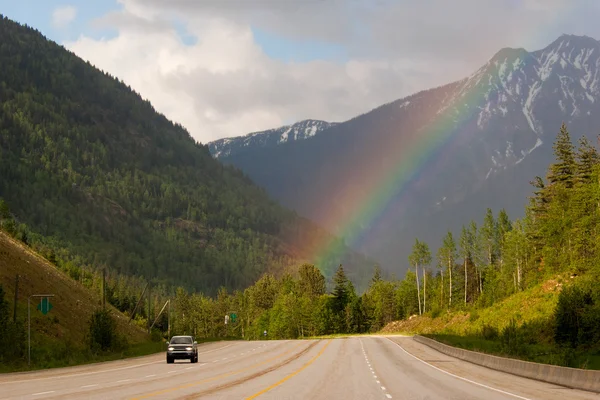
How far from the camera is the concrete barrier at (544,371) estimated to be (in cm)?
2893

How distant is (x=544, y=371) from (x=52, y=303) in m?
53.7

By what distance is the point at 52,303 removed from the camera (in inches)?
2908

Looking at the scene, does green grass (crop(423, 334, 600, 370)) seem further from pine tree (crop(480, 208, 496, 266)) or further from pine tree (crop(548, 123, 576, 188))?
pine tree (crop(480, 208, 496, 266))

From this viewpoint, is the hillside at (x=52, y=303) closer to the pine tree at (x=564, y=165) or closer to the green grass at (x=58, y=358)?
the green grass at (x=58, y=358)

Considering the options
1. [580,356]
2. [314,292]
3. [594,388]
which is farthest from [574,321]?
[314,292]

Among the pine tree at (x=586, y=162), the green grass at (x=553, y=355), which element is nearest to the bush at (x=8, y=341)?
the green grass at (x=553, y=355)

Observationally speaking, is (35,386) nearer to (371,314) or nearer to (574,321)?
(574,321)

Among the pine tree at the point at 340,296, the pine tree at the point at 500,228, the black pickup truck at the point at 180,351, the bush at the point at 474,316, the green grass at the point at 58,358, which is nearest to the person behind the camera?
the green grass at the point at 58,358

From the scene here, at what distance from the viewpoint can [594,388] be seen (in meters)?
28.4

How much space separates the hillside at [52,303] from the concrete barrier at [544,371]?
2808 centimetres

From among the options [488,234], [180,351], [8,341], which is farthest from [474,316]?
[8,341]

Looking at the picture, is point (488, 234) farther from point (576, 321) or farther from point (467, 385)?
point (467, 385)

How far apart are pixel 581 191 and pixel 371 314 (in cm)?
10180

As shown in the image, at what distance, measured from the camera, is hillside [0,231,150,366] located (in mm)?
62281
